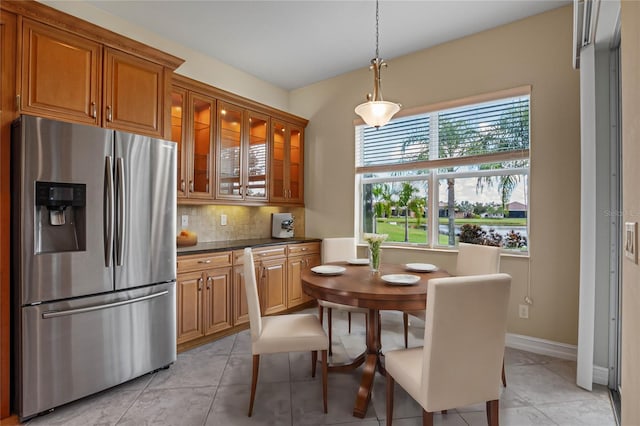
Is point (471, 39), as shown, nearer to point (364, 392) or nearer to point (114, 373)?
point (364, 392)

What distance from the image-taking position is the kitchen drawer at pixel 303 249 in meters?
3.90

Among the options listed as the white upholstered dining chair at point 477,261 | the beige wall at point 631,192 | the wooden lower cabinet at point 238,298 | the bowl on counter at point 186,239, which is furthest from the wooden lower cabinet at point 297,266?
the beige wall at point 631,192

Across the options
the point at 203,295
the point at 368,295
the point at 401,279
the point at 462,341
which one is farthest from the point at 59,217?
the point at 462,341

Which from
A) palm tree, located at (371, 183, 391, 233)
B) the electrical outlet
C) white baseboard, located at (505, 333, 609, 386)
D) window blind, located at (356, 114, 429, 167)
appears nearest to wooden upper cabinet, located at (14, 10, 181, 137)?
window blind, located at (356, 114, 429, 167)

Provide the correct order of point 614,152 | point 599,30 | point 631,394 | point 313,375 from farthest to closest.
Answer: point 313,375, point 614,152, point 599,30, point 631,394

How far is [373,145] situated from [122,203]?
109 inches

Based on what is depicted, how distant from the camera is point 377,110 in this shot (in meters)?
2.37

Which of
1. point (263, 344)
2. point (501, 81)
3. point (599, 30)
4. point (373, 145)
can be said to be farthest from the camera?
point (373, 145)

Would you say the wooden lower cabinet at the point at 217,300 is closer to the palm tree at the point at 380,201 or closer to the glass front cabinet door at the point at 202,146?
the glass front cabinet door at the point at 202,146

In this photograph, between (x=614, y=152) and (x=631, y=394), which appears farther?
(x=614, y=152)

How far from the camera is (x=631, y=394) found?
34.6 inches

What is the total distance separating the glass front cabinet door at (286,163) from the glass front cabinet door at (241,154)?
0.16 metres

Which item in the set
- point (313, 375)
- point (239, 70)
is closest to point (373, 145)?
point (239, 70)

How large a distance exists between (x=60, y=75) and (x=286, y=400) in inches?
101
